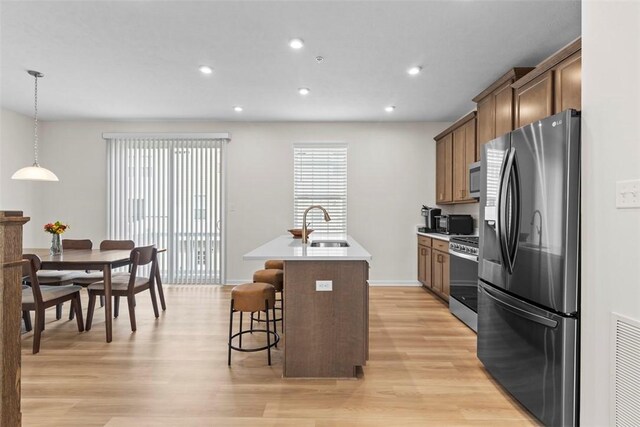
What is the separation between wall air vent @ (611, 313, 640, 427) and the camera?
4.59 feet

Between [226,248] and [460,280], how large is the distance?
143 inches

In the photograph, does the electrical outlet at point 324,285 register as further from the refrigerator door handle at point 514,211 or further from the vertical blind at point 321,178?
the vertical blind at point 321,178

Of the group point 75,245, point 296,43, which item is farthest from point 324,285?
point 75,245

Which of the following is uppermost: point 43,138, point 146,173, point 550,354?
point 43,138

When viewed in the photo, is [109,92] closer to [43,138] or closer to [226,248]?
[43,138]

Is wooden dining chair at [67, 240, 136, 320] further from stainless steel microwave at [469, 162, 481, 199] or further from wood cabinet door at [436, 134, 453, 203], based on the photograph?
wood cabinet door at [436, 134, 453, 203]

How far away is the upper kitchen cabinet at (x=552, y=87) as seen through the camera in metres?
2.40

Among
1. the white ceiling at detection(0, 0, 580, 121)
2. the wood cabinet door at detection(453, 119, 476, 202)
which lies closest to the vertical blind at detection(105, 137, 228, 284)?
the white ceiling at detection(0, 0, 580, 121)

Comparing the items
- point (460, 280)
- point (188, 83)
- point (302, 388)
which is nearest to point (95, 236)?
point (188, 83)

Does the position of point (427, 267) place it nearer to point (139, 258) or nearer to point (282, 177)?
point (282, 177)

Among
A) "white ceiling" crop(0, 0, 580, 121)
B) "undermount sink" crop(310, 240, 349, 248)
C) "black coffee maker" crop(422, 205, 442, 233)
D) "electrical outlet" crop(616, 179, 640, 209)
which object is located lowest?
"undermount sink" crop(310, 240, 349, 248)

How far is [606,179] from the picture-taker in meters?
1.57

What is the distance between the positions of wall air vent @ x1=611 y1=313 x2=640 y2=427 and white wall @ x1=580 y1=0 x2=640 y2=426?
0.04 meters

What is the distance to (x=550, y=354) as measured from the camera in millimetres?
1811
